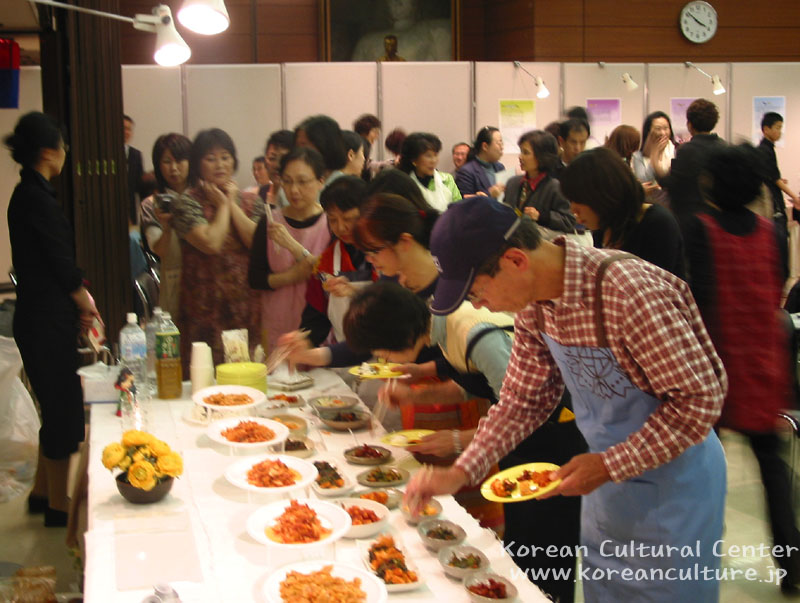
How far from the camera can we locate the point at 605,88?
809cm

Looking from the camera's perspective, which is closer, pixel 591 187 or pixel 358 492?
pixel 358 492

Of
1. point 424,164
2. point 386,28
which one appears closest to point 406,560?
point 424,164

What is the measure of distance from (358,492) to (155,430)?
91 centimetres

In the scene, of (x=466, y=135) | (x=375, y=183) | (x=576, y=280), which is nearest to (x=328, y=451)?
(x=375, y=183)

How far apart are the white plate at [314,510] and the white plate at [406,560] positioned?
0.06 metres

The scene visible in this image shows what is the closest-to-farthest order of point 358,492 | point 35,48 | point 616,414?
point 616,414 → point 358,492 → point 35,48

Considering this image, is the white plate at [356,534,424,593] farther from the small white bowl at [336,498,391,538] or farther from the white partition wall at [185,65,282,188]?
the white partition wall at [185,65,282,188]

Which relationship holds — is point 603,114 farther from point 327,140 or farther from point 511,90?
point 327,140

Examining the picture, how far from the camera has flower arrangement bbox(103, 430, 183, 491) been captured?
207 centimetres

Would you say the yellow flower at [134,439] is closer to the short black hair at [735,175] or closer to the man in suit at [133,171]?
the short black hair at [735,175]

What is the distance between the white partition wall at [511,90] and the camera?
7832mm

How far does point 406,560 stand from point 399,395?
34.9 inches

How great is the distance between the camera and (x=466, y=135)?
25.8 feet

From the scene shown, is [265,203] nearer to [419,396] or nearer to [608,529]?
[419,396]
